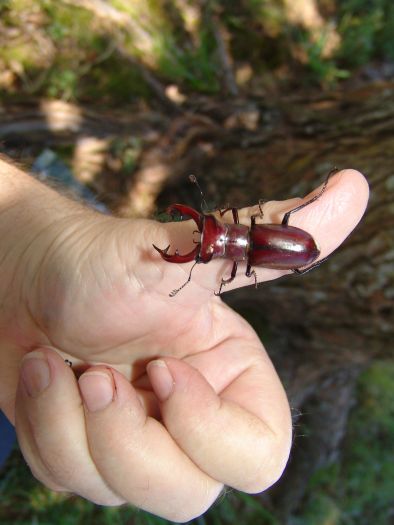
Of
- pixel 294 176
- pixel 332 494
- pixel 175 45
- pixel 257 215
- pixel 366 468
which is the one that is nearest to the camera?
pixel 257 215

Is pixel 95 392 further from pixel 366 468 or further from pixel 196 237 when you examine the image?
pixel 366 468

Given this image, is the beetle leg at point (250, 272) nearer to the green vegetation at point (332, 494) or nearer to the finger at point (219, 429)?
the finger at point (219, 429)

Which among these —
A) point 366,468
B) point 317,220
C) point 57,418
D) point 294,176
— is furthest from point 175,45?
point 366,468

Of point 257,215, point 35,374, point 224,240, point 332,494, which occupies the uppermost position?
point 257,215

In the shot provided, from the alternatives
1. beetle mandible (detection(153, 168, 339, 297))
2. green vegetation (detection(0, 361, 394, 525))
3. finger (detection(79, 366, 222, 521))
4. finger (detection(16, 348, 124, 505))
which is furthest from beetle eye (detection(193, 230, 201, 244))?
green vegetation (detection(0, 361, 394, 525))

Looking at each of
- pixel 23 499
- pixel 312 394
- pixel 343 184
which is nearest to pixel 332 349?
pixel 312 394

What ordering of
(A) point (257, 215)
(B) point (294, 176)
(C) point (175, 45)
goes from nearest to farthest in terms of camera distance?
(A) point (257, 215)
(B) point (294, 176)
(C) point (175, 45)

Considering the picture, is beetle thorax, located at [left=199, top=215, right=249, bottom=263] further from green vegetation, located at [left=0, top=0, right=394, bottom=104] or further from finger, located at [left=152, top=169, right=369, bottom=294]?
green vegetation, located at [left=0, top=0, right=394, bottom=104]
